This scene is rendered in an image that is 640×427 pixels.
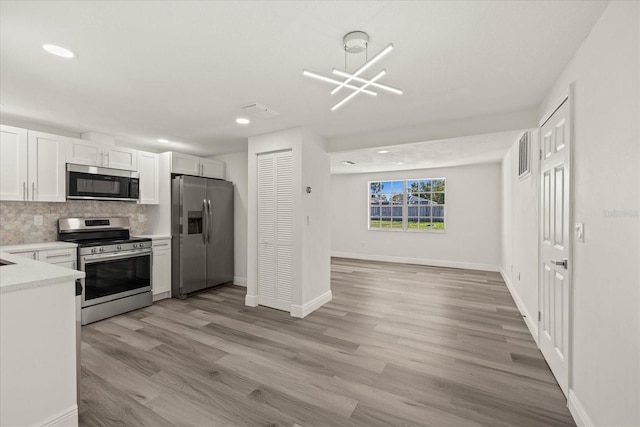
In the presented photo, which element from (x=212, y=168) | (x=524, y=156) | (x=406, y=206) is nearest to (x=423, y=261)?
(x=406, y=206)

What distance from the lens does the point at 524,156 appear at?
11.3 ft

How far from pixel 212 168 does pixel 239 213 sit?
94 cm

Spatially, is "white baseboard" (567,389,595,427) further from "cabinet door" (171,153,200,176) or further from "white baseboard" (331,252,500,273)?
"cabinet door" (171,153,200,176)

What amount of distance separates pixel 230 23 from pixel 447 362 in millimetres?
3088

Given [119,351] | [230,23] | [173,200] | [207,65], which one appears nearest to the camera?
[230,23]

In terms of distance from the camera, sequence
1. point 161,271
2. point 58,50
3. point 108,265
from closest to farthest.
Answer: point 58,50 < point 108,265 < point 161,271

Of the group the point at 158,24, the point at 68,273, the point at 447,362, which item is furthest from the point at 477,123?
the point at 68,273

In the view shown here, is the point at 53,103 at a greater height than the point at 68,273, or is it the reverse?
the point at 53,103

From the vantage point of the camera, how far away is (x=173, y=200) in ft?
14.5

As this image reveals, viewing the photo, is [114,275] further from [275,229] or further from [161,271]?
[275,229]

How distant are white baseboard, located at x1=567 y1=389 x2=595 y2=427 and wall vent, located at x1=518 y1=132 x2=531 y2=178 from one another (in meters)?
2.23

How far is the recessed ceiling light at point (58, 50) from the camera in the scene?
6.21ft

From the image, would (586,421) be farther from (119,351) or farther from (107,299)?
(107,299)

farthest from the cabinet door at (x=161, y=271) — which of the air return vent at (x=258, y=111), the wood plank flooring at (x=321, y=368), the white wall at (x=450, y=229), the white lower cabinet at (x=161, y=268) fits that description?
the white wall at (x=450, y=229)
